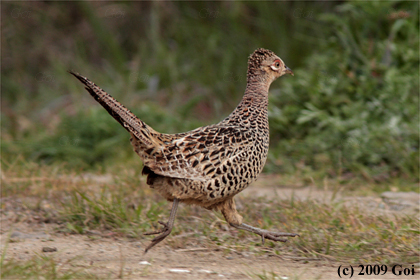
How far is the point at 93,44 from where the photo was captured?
11.6 metres

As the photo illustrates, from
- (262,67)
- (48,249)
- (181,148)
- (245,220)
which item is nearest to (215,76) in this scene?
(262,67)

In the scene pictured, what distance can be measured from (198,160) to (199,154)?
5cm

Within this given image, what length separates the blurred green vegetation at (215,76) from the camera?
248 inches

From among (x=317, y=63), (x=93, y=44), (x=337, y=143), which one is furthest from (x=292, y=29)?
(x=93, y=44)

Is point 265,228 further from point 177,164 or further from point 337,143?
point 337,143

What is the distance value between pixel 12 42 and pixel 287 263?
9.54 meters

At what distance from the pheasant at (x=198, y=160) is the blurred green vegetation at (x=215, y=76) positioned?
91.3 inches

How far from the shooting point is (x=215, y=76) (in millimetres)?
9250

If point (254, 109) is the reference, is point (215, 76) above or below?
above

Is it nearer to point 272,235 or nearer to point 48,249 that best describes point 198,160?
point 272,235

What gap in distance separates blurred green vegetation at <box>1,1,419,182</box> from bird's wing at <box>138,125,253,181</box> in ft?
8.06

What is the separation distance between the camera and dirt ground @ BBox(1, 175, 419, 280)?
3389 millimetres

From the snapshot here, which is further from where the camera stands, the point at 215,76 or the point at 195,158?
the point at 215,76

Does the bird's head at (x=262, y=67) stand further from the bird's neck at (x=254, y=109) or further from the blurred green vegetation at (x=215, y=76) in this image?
the blurred green vegetation at (x=215, y=76)
